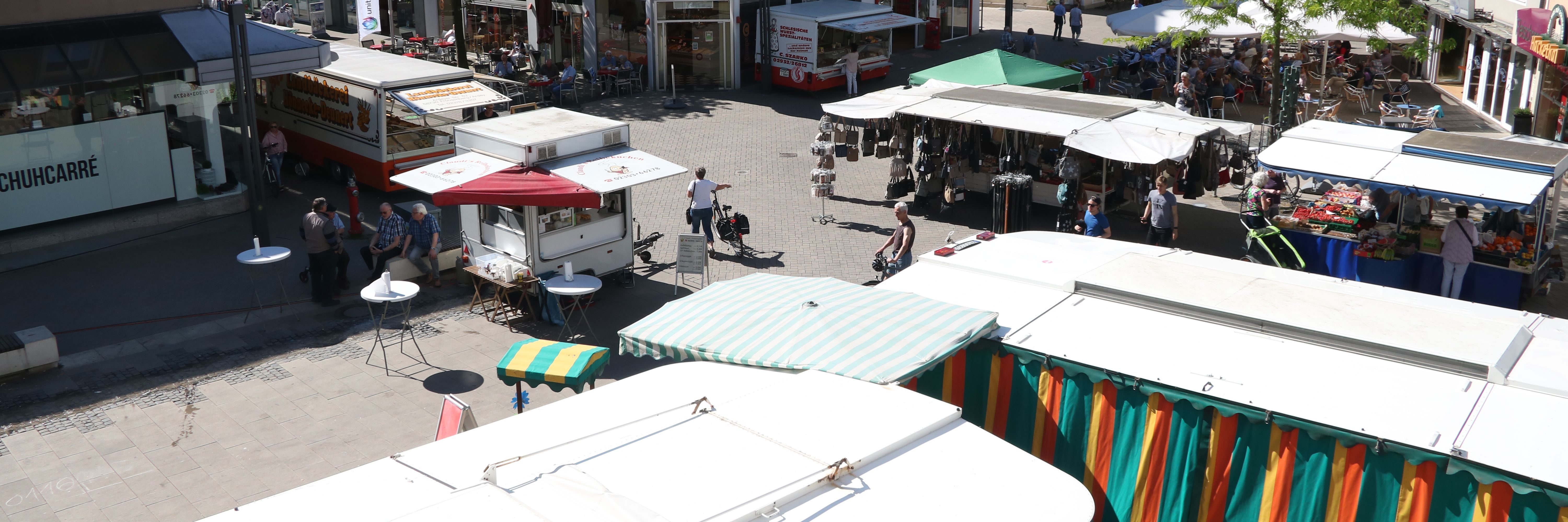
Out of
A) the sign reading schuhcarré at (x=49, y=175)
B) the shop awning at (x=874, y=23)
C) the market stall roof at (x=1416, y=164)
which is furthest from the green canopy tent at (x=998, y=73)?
the sign reading schuhcarré at (x=49, y=175)

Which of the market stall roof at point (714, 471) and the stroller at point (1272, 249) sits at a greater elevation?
the market stall roof at point (714, 471)

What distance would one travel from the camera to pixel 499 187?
12.9 m

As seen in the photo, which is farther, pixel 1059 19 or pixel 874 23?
pixel 1059 19

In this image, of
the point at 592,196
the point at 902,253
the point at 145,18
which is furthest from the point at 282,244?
the point at 902,253

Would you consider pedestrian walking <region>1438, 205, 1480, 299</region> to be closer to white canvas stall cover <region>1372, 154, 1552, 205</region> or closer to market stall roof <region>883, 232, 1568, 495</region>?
white canvas stall cover <region>1372, 154, 1552, 205</region>

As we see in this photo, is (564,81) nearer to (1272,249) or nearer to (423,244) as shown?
(423,244)

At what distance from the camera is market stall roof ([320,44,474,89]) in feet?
59.8

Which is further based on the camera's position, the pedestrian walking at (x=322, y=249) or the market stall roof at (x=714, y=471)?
the pedestrian walking at (x=322, y=249)

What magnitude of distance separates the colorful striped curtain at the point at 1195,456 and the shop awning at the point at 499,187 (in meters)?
5.53

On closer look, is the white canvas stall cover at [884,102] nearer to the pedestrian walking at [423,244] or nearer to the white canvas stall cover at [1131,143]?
the white canvas stall cover at [1131,143]

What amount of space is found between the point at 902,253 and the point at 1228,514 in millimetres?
6198

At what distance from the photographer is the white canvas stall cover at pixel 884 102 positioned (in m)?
17.8

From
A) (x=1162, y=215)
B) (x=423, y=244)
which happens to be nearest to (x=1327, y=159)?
(x=1162, y=215)

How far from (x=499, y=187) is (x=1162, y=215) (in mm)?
8375
